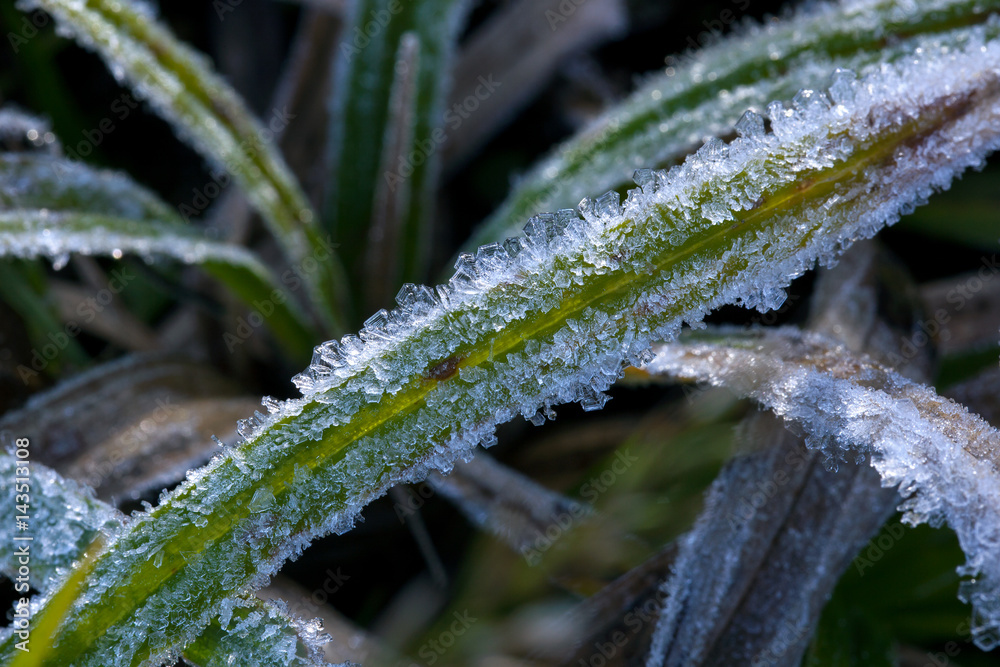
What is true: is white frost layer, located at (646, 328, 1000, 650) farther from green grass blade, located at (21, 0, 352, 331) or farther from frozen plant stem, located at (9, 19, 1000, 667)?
green grass blade, located at (21, 0, 352, 331)

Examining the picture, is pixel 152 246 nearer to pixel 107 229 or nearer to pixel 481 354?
pixel 107 229

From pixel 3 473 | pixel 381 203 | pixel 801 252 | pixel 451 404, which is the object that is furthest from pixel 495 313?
pixel 381 203

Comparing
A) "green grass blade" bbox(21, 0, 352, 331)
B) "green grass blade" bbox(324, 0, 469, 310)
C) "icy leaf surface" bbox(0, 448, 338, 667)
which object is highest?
"green grass blade" bbox(324, 0, 469, 310)

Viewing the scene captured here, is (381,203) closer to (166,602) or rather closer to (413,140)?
(413,140)

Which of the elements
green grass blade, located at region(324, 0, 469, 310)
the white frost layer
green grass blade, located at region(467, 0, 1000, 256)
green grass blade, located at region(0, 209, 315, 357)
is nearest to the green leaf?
green grass blade, located at region(0, 209, 315, 357)

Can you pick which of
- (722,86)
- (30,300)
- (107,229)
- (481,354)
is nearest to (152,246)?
(107,229)
